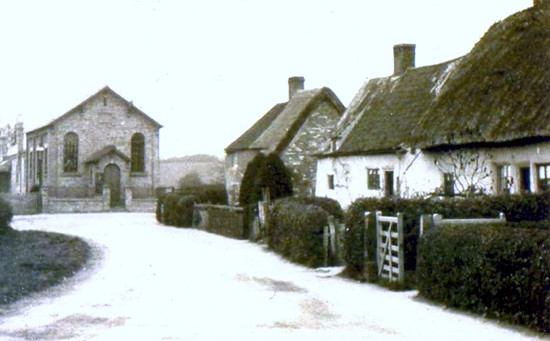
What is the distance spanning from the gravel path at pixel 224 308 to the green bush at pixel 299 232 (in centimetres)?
53

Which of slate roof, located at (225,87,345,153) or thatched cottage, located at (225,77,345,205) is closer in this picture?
thatched cottage, located at (225,77,345,205)

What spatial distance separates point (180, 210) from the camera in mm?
37375

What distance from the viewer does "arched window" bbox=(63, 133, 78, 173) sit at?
196 ft

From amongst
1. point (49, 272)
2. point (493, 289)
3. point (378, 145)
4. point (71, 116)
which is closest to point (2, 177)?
point (71, 116)

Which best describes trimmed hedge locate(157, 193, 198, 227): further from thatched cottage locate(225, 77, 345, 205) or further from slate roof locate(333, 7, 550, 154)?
slate roof locate(333, 7, 550, 154)

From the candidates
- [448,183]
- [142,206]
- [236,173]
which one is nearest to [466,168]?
[448,183]

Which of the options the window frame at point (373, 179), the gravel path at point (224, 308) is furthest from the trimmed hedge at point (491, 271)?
the window frame at point (373, 179)

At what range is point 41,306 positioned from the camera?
1327 centimetres

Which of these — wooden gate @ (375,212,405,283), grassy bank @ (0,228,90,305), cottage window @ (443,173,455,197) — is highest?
cottage window @ (443,173,455,197)

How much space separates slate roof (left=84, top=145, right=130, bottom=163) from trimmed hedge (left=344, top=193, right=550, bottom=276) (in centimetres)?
4401

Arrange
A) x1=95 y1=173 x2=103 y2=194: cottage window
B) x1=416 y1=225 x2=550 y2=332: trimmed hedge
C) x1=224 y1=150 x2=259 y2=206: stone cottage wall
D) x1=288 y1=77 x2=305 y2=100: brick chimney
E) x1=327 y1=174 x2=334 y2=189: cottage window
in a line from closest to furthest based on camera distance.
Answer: x1=416 y1=225 x2=550 y2=332: trimmed hedge, x1=327 y1=174 x2=334 y2=189: cottage window, x1=224 y1=150 x2=259 y2=206: stone cottage wall, x1=288 y1=77 x2=305 y2=100: brick chimney, x1=95 y1=173 x2=103 y2=194: cottage window

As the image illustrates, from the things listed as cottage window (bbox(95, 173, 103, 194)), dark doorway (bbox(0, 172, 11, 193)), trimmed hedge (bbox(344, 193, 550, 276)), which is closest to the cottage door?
cottage window (bbox(95, 173, 103, 194))

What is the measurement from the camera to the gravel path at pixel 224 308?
10.5 m

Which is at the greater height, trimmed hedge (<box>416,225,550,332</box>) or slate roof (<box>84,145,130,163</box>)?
slate roof (<box>84,145,130,163</box>)
